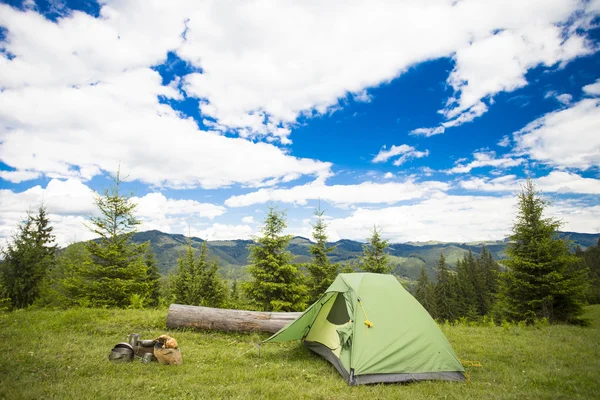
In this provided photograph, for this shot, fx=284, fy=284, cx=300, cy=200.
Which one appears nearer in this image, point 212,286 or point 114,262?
point 114,262

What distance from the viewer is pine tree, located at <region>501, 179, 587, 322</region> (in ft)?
54.4

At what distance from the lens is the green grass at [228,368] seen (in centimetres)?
584

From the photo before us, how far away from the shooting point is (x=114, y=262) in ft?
54.0

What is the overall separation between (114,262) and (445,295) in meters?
60.0

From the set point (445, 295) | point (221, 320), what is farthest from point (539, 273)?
point (445, 295)

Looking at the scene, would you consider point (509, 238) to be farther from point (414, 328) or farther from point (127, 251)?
point (127, 251)

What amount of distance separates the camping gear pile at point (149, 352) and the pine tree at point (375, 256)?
639 inches

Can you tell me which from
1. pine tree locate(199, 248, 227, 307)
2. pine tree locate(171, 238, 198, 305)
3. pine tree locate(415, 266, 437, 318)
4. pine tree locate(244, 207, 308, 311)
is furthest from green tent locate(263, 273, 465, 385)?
pine tree locate(415, 266, 437, 318)

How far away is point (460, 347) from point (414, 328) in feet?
13.0

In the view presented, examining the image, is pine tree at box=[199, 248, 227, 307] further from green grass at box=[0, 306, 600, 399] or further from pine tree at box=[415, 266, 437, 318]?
pine tree at box=[415, 266, 437, 318]

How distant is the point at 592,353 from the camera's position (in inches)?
355

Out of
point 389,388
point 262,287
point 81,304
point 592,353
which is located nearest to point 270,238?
point 262,287

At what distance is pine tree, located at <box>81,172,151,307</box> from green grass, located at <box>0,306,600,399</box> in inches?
181

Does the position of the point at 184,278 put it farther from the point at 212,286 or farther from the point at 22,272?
the point at 22,272
